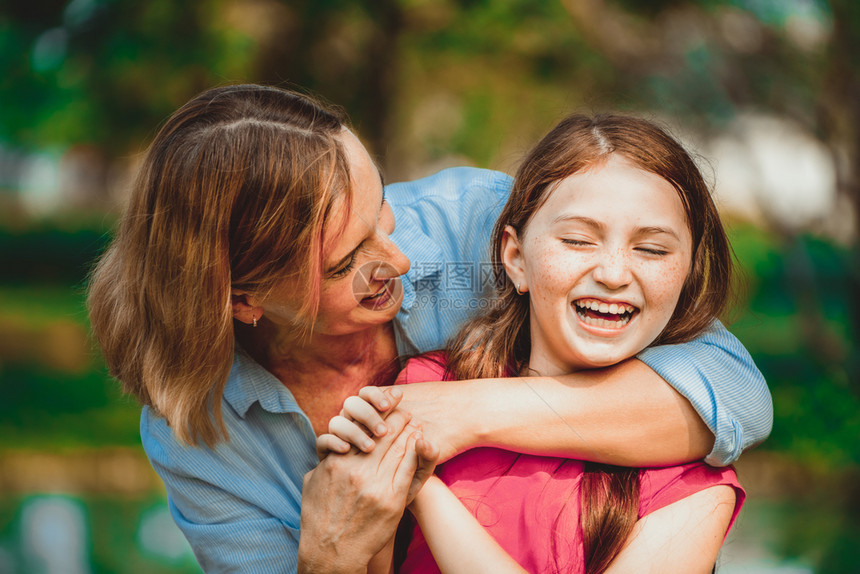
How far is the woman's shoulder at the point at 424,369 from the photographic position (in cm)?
161

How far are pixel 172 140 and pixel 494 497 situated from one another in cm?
83

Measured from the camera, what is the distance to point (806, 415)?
3.88 m

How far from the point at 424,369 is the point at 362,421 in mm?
288

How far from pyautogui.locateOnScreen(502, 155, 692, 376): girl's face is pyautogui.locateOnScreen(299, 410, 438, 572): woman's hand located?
1.04 ft

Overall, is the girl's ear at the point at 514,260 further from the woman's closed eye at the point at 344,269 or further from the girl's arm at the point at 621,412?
the woman's closed eye at the point at 344,269

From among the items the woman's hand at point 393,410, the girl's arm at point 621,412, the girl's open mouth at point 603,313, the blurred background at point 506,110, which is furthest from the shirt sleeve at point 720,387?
the blurred background at point 506,110

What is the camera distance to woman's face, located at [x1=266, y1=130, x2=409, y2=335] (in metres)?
1.44

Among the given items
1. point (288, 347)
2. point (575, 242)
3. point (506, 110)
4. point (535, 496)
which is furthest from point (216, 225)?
point (506, 110)

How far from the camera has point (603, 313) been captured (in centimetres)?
138

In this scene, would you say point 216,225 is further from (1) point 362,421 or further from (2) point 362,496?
(2) point 362,496

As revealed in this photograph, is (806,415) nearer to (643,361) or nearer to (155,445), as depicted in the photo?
(643,361)

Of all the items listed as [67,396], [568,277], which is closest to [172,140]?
[568,277]

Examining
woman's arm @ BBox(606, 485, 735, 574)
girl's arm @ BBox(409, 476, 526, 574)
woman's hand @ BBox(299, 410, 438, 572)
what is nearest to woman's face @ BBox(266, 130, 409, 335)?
woman's hand @ BBox(299, 410, 438, 572)

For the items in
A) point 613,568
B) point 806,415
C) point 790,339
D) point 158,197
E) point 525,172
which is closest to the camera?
point 613,568
